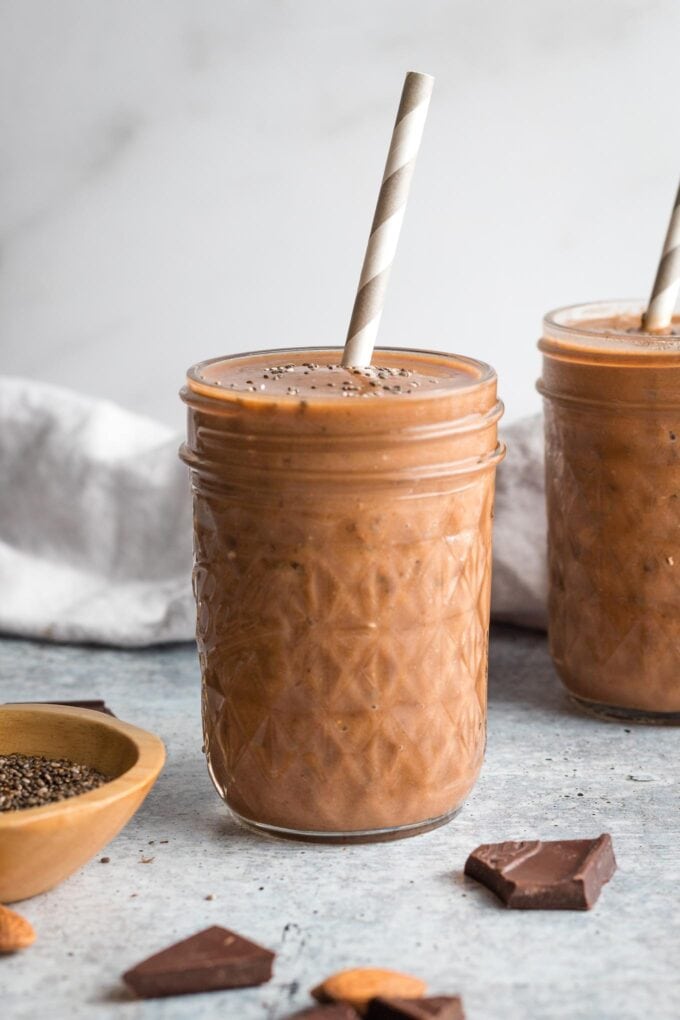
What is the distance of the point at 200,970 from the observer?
110 centimetres

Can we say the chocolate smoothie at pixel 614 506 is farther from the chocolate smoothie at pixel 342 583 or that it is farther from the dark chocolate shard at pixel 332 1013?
the dark chocolate shard at pixel 332 1013

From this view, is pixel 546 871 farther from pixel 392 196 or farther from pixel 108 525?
pixel 108 525

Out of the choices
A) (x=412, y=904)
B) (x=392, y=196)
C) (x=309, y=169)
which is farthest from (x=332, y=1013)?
(x=309, y=169)

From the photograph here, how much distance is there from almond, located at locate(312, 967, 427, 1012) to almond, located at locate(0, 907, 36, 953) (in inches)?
9.3

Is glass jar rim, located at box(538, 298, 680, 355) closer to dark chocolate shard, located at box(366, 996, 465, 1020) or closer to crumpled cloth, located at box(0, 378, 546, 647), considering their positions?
crumpled cloth, located at box(0, 378, 546, 647)

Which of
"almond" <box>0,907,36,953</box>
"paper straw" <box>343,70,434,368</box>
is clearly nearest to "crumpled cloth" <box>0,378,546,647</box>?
"paper straw" <box>343,70,434,368</box>

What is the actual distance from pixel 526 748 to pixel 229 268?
0.87 metres

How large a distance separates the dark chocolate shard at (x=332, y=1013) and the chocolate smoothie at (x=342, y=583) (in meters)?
0.28

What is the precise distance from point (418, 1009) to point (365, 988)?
0.06 metres

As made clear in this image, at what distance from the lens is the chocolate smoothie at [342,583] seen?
1.25 m

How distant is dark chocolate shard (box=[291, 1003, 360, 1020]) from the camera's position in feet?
3.42

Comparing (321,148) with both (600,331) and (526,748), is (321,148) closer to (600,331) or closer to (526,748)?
(600,331)

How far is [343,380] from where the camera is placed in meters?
1.31

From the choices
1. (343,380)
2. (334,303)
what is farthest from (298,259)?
(343,380)
